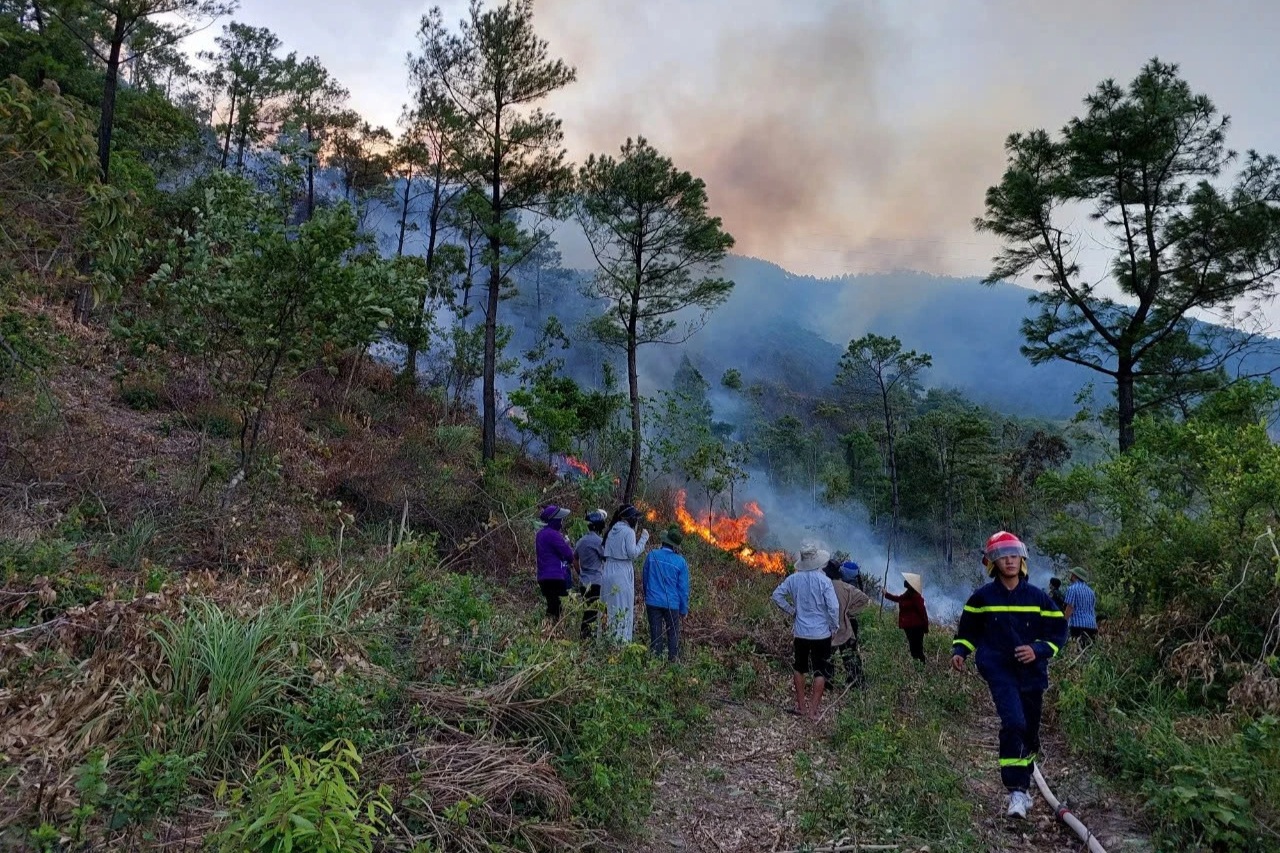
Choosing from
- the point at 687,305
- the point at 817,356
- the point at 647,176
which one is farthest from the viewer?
the point at 817,356

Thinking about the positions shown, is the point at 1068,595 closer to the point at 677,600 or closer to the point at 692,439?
the point at 677,600

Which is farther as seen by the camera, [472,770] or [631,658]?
[631,658]

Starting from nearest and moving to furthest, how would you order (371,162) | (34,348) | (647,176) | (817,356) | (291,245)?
(291,245) → (34,348) → (647,176) → (371,162) → (817,356)

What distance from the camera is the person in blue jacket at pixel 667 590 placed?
302 inches

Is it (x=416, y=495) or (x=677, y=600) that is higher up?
(x=416, y=495)

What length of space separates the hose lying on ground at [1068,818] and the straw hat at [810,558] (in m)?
2.57

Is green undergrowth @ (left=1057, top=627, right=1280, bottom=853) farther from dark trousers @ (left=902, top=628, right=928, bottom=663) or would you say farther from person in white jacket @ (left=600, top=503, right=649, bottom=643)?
person in white jacket @ (left=600, top=503, right=649, bottom=643)

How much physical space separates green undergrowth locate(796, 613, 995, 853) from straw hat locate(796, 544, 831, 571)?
4.40 ft

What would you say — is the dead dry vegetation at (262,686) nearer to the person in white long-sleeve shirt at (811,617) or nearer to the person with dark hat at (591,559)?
the person in white long-sleeve shirt at (811,617)

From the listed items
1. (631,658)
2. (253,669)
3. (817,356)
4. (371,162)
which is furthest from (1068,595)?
(817,356)

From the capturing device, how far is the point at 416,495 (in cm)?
1191

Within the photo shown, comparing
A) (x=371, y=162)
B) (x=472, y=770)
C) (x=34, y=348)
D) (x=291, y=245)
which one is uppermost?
(x=371, y=162)

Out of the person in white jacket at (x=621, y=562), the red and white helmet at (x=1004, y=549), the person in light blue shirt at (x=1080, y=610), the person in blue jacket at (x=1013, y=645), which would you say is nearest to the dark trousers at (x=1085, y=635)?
the person in light blue shirt at (x=1080, y=610)

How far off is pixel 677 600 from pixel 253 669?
4818 mm
